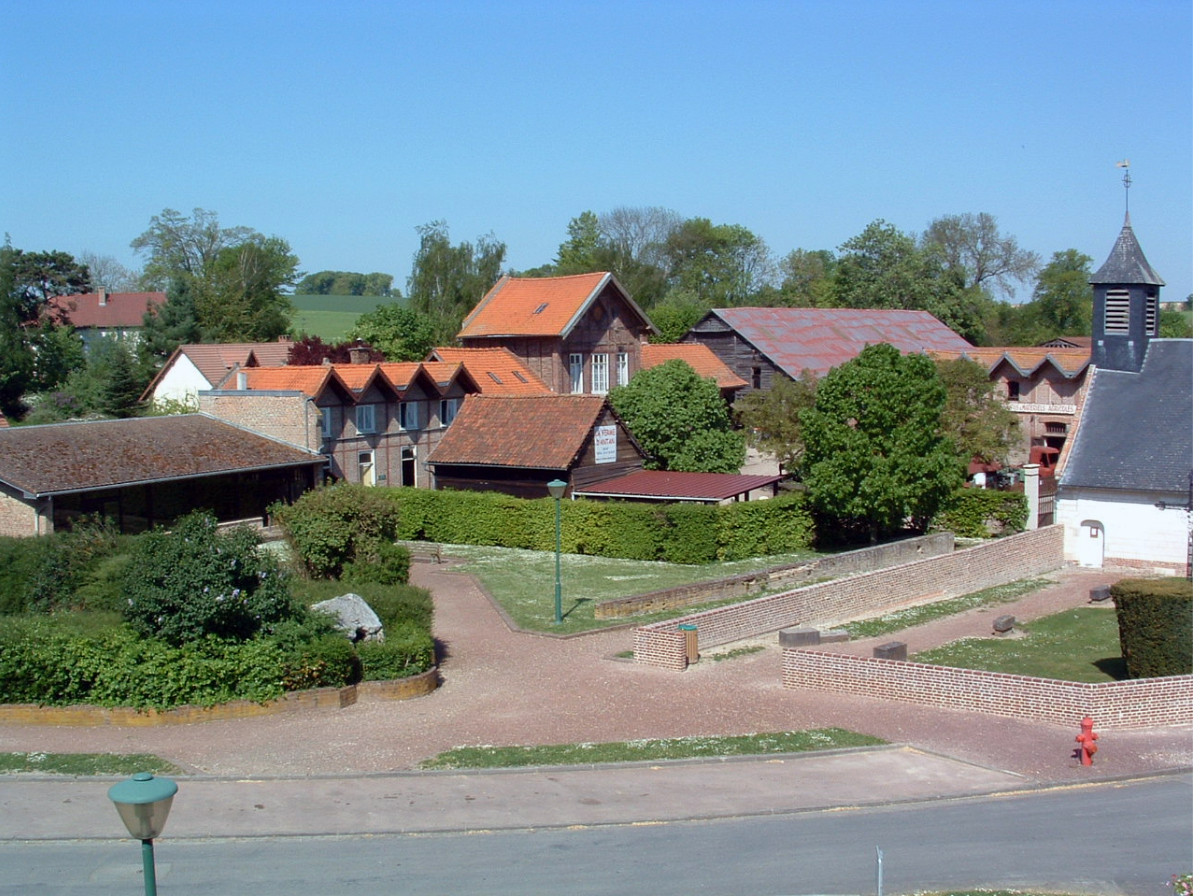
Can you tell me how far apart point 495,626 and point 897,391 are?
590 inches

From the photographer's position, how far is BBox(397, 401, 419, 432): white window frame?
4209 cm

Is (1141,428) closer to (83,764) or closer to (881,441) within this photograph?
(881,441)

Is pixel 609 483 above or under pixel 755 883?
above

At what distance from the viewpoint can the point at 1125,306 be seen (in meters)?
37.9

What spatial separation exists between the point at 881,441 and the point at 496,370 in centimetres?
1874

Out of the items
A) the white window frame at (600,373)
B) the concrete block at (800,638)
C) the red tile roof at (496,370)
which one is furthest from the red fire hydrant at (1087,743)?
the white window frame at (600,373)

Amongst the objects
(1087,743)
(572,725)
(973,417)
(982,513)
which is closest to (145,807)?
(572,725)

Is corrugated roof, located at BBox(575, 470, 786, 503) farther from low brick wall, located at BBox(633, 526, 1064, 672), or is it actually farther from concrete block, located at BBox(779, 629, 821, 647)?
concrete block, located at BBox(779, 629, 821, 647)

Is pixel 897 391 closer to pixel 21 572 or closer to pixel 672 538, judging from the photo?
pixel 672 538

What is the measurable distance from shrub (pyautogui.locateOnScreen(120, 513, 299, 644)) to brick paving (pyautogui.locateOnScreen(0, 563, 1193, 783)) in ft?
5.39

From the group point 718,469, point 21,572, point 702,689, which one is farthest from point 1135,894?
point 718,469

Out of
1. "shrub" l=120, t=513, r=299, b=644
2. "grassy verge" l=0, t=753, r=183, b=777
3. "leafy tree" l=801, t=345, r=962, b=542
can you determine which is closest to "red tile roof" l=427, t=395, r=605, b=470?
"leafy tree" l=801, t=345, r=962, b=542

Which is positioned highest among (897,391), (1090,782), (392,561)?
(897,391)

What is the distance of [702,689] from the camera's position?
20.6 metres
